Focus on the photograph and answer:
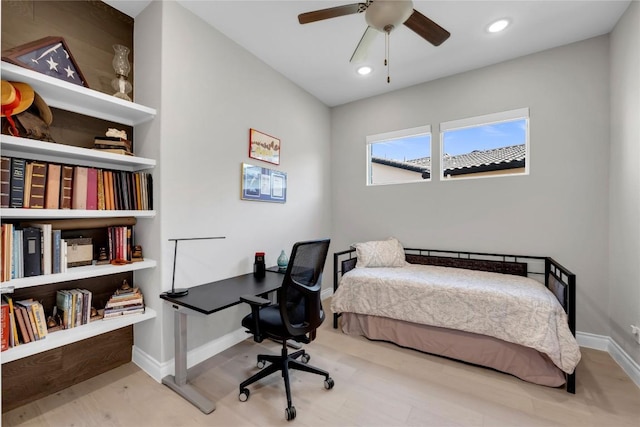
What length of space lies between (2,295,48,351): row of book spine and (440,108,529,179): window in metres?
3.71

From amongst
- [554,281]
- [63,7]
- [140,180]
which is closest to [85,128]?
[140,180]

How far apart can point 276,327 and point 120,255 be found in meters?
1.28

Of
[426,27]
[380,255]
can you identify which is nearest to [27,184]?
[426,27]

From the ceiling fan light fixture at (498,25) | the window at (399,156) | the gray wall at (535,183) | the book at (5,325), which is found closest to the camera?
the book at (5,325)

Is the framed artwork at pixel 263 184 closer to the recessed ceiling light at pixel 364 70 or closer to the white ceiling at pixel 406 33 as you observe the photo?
the white ceiling at pixel 406 33

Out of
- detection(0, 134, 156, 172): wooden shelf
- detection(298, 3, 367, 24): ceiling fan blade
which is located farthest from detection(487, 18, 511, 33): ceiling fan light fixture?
detection(0, 134, 156, 172): wooden shelf

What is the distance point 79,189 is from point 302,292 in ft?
5.20

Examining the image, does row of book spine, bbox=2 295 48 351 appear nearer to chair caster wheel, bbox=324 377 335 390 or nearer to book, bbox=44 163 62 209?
book, bbox=44 163 62 209

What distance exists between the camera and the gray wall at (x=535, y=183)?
2527 millimetres

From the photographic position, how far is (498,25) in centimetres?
235

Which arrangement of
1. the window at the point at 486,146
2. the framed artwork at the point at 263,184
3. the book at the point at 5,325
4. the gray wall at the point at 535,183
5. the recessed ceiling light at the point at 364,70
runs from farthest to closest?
1. the recessed ceiling light at the point at 364,70
2. the window at the point at 486,146
3. the framed artwork at the point at 263,184
4. the gray wall at the point at 535,183
5. the book at the point at 5,325

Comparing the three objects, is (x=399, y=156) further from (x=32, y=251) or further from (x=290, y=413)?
(x=32, y=251)

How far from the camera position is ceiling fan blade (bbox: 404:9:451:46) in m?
1.73

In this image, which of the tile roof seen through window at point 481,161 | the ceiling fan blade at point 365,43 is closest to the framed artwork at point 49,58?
the ceiling fan blade at point 365,43
